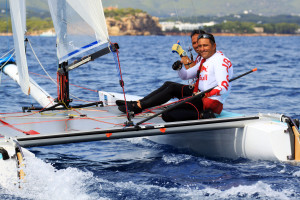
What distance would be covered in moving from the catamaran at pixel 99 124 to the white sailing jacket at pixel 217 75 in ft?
0.79

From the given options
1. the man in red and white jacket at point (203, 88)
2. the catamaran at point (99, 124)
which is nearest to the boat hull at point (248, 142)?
the catamaran at point (99, 124)

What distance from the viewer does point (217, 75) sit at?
4391 mm

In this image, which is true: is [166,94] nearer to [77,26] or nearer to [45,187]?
[77,26]

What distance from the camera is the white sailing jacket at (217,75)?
4355 mm

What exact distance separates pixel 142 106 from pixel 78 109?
1004mm

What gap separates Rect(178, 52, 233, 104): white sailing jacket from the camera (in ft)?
14.3

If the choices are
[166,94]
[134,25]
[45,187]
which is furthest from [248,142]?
[134,25]

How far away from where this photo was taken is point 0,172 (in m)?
3.44

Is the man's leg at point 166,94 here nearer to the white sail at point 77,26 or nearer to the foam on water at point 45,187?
the white sail at point 77,26

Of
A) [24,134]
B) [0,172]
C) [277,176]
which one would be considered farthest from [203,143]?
[0,172]

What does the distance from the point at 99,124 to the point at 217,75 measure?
1135 mm

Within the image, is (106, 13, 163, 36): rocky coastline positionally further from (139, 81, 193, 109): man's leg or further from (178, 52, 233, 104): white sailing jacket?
(178, 52, 233, 104): white sailing jacket

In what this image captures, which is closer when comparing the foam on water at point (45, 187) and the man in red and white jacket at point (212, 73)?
the foam on water at point (45, 187)

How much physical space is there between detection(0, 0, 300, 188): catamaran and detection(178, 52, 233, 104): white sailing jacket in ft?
0.79
